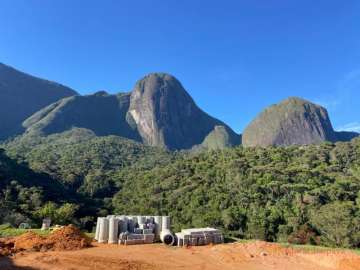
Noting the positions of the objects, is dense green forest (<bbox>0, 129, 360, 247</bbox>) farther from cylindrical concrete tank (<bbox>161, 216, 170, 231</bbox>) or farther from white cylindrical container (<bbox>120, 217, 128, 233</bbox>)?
white cylindrical container (<bbox>120, 217, 128, 233</bbox>)

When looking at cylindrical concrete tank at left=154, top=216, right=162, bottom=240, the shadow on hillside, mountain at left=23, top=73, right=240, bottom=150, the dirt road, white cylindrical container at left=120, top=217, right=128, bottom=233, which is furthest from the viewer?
mountain at left=23, top=73, right=240, bottom=150

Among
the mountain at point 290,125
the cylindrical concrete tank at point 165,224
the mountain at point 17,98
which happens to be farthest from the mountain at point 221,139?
the cylindrical concrete tank at point 165,224

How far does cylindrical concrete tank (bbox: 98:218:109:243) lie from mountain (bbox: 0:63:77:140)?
13511 centimetres

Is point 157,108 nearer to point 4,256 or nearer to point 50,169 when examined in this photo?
point 50,169

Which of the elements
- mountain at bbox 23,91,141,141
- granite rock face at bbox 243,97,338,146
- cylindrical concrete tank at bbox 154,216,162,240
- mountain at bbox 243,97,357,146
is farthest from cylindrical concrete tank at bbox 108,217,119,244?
granite rock face at bbox 243,97,338,146

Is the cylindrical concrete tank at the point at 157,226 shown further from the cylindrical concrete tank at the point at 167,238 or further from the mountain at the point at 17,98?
the mountain at the point at 17,98

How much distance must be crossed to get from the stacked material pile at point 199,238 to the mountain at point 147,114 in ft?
460

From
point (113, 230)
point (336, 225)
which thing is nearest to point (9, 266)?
point (113, 230)

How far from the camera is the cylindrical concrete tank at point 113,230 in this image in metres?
15.9

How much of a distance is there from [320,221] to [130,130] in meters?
145

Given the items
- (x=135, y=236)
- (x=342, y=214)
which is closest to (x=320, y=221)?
(x=342, y=214)

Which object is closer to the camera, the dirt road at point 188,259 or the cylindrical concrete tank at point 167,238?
the dirt road at point 188,259

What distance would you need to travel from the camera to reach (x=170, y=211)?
4656 cm

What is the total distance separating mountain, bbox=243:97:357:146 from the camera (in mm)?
141875
